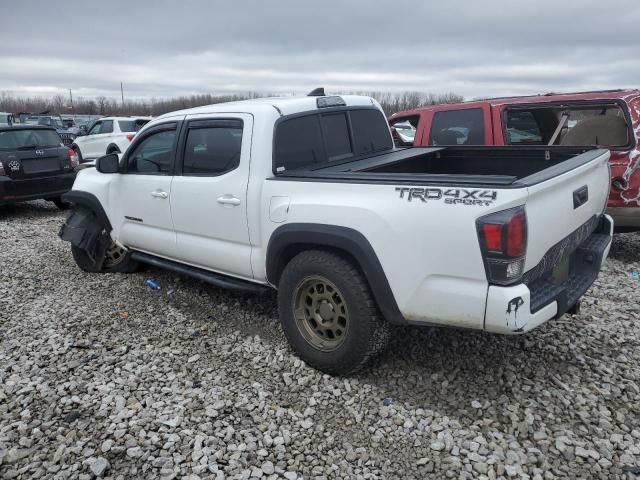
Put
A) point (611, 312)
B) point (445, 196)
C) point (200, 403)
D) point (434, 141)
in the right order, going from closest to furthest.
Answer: point (445, 196) → point (200, 403) → point (611, 312) → point (434, 141)

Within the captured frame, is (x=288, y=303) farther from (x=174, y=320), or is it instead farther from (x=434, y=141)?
(x=434, y=141)

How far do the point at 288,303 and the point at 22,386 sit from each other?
73.6 inches

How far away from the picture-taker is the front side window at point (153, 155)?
4418 mm

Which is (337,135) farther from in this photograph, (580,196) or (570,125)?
(570,125)

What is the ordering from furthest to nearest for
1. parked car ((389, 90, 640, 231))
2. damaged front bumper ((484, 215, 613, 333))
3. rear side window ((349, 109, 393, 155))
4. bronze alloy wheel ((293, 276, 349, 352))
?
parked car ((389, 90, 640, 231)), rear side window ((349, 109, 393, 155)), bronze alloy wheel ((293, 276, 349, 352)), damaged front bumper ((484, 215, 613, 333))

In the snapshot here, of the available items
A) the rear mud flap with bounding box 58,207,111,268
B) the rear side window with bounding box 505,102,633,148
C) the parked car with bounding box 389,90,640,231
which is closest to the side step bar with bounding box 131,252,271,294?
the rear mud flap with bounding box 58,207,111,268

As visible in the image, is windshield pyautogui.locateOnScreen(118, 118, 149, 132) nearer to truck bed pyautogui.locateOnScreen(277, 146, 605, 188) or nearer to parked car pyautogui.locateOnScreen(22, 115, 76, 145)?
parked car pyautogui.locateOnScreen(22, 115, 76, 145)

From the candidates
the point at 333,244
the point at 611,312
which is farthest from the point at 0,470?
the point at 611,312

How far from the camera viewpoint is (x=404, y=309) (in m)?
2.96

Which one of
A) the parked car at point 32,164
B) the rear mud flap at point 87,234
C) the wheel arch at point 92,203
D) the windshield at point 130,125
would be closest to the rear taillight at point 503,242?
the wheel arch at point 92,203

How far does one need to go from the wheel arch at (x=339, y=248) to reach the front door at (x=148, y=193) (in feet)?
4.41

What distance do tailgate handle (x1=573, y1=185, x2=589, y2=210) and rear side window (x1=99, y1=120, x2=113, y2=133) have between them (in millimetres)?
15183

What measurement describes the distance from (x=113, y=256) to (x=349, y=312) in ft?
11.4

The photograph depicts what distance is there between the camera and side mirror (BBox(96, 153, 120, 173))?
4.77 metres
